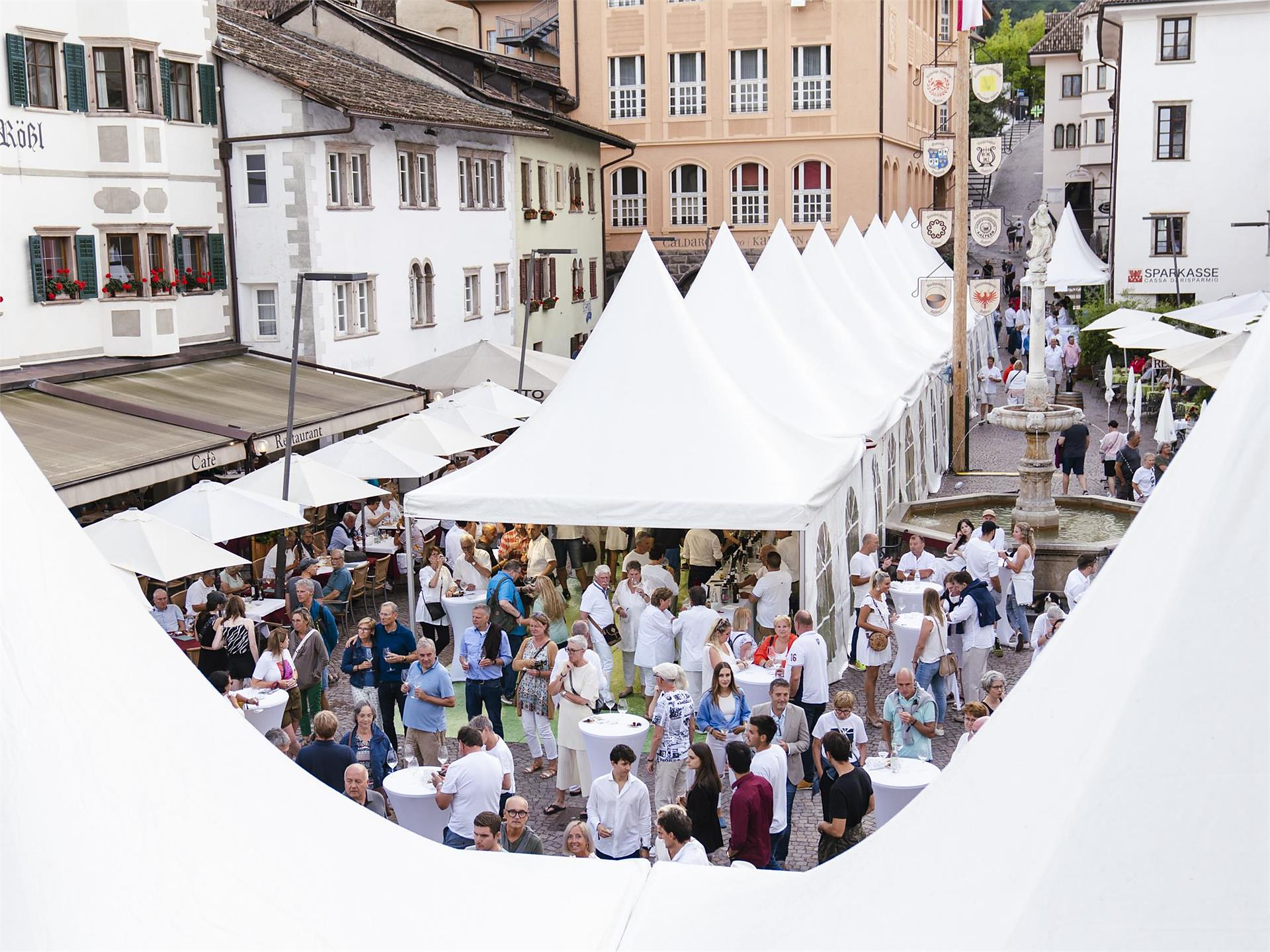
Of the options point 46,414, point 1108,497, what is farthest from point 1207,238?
point 46,414

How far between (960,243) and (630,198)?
2317 cm

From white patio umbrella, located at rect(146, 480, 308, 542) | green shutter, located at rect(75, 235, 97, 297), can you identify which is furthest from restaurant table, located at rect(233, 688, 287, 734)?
green shutter, located at rect(75, 235, 97, 297)

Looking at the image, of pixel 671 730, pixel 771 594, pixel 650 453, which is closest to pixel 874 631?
pixel 771 594

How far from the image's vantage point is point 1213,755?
3721 mm

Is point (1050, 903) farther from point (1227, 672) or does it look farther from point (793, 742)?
point (793, 742)

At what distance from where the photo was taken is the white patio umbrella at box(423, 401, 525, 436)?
20.7 metres

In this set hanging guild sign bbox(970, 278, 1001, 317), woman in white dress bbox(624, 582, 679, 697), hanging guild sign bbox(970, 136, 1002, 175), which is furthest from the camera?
hanging guild sign bbox(970, 278, 1001, 317)

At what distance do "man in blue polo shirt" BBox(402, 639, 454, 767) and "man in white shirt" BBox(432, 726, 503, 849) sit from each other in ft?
5.04

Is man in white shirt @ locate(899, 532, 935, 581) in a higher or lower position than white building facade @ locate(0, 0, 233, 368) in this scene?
lower

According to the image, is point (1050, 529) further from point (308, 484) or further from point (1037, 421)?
point (308, 484)

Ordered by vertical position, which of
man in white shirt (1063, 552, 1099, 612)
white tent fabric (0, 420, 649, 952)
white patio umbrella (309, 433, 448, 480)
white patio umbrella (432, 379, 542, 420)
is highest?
white tent fabric (0, 420, 649, 952)

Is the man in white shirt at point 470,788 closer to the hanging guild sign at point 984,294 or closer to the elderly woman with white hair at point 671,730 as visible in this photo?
the elderly woman with white hair at point 671,730

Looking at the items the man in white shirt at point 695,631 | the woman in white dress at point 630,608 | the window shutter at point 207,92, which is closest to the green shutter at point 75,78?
the window shutter at point 207,92

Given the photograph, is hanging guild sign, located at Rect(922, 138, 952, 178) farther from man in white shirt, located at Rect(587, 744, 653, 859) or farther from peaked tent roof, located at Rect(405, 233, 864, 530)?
man in white shirt, located at Rect(587, 744, 653, 859)
